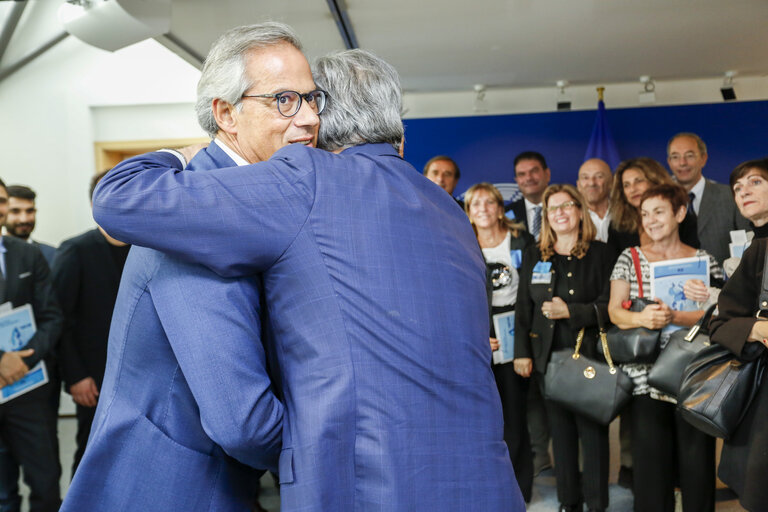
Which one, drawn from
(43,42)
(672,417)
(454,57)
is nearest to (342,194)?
(672,417)

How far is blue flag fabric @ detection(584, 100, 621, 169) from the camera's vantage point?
6.11m

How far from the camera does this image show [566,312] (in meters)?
3.94

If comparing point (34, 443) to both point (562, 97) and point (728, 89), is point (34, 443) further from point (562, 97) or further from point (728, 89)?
point (728, 89)

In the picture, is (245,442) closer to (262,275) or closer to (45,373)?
(262,275)

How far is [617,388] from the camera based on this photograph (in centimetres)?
355

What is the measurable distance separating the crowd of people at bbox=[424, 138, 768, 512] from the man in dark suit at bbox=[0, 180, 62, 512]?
2.39 metres

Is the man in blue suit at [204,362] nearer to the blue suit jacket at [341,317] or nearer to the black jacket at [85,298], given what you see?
the blue suit jacket at [341,317]

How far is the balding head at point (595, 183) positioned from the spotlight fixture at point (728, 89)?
5.35ft

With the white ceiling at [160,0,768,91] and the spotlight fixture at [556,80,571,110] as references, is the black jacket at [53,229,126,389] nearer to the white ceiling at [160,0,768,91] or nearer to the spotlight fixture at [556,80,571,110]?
the white ceiling at [160,0,768,91]

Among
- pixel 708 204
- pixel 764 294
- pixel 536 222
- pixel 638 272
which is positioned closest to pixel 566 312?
pixel 638 272

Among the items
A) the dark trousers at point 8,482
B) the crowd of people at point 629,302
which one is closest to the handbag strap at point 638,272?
the crowd of people at point 629,302

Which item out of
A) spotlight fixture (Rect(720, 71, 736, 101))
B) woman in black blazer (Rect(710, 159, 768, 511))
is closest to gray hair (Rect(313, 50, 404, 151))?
woman in black blazer (Rect(710, 159, 768, 511))

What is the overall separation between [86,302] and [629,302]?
2963 millimetres

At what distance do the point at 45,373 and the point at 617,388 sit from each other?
2.88 m
